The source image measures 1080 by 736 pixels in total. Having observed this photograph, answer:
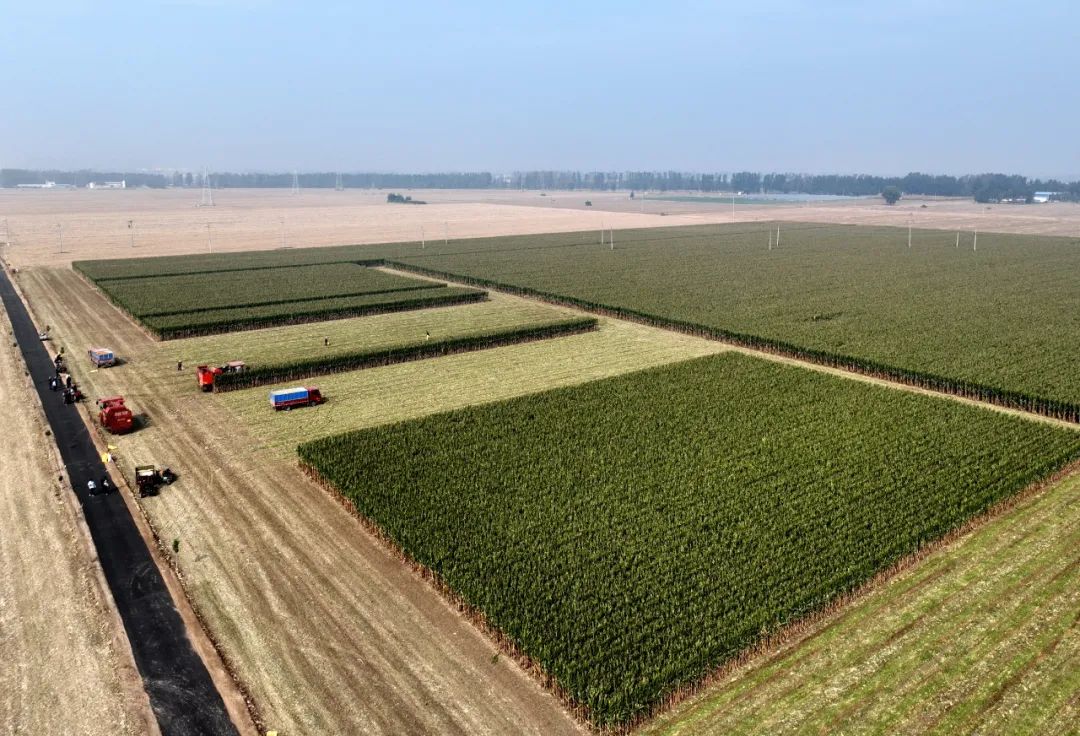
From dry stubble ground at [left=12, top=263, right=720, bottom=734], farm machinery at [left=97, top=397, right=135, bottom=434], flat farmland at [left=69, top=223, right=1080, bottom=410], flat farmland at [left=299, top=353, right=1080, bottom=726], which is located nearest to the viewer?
dry stubble ground at [left=12, top=263, right=720, bottom=734]

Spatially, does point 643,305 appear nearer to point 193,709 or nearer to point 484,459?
point 484,459

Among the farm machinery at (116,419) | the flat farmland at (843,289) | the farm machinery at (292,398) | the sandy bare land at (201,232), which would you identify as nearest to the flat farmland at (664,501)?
the farm machinery at (292,398)

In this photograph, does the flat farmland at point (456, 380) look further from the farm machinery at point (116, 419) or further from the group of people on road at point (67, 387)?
the group of people on road at point (67, 387)

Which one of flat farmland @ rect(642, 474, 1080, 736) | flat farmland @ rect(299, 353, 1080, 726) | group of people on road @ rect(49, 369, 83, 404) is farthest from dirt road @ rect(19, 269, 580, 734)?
group of people on road @ rect(49, 369, 83, 404)

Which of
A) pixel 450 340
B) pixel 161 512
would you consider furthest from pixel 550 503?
pixel 450 340

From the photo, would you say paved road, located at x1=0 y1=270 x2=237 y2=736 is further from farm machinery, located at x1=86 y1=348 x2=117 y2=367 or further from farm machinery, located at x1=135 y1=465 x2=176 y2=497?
farm machinery, located at x1=86 y1=348 x2=117 y2=367

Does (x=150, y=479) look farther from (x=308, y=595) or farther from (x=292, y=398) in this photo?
(x=308, y=595)
